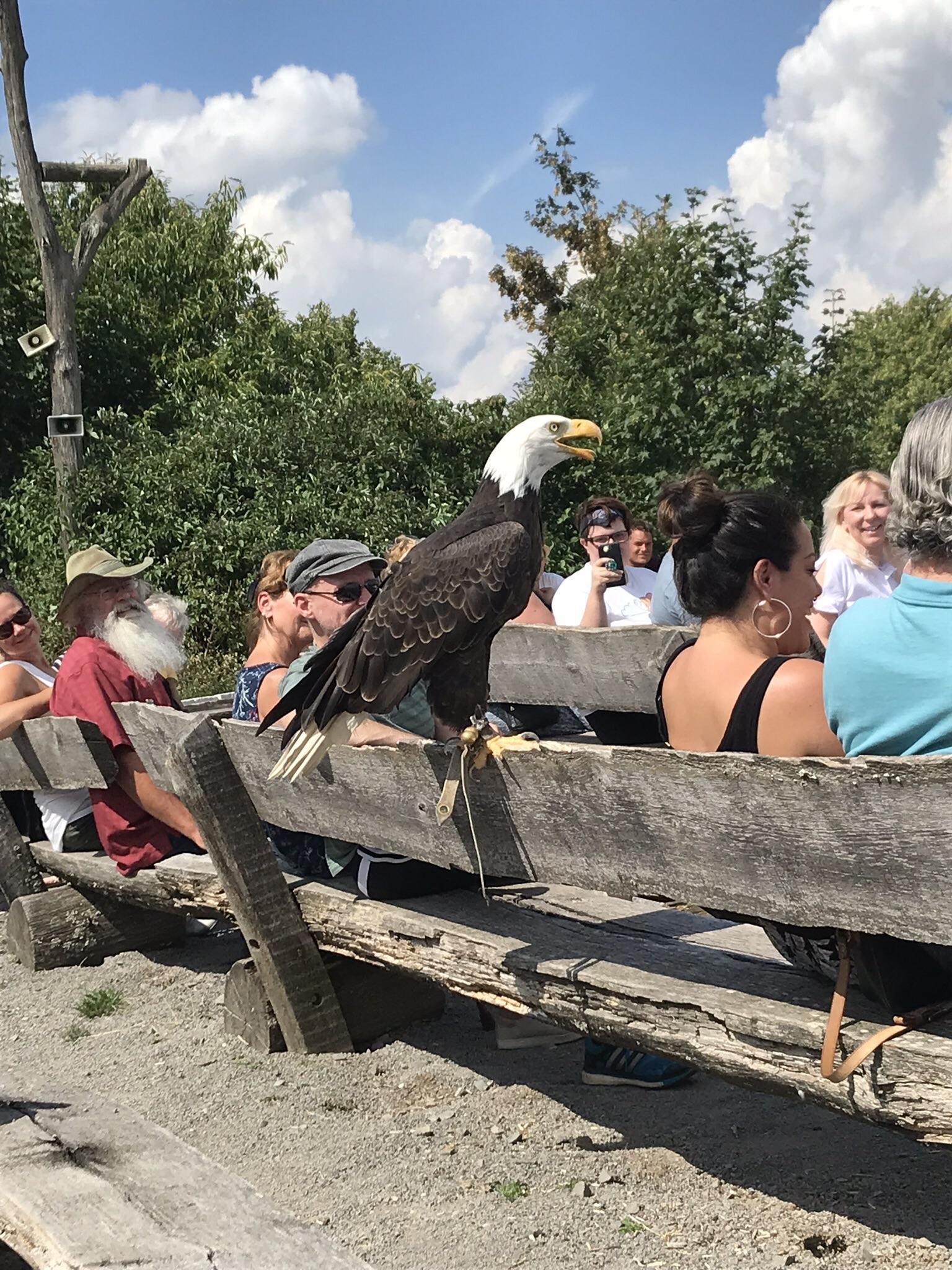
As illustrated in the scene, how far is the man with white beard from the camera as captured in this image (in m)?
4.87

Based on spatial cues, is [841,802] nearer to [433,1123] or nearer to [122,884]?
[433,1123]

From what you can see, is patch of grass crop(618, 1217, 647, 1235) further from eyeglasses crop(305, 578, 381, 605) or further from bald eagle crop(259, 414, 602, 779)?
eyeglasses crop(305, 578, 381, 605)

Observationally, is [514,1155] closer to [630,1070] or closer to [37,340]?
[630,1070]

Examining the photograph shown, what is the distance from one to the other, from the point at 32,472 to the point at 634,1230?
51.0ft

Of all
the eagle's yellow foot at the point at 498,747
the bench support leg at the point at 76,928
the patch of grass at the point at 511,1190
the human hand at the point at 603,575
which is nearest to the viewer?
the eagle's yellow foot at the point at 498,747

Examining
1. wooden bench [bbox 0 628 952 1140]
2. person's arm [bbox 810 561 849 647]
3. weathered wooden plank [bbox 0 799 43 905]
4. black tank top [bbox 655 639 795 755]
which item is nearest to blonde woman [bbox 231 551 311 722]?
wooden bench [bbox 0 628 952 1140]

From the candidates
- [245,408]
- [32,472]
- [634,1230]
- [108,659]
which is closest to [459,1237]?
[634,1230]

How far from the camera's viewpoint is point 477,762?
291 centimetres

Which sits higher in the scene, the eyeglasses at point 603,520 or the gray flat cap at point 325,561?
the eyeglasses at point 603,520

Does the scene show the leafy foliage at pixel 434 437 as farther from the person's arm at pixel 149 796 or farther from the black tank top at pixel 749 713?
the black tank top at pixel 749 713

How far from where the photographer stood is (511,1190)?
10.5ft

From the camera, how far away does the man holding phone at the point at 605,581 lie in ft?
20.4

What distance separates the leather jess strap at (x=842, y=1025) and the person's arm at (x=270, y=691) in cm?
242

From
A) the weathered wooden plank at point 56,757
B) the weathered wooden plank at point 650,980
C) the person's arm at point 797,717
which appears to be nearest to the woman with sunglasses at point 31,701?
the weathered wooden plank at point 56,757
